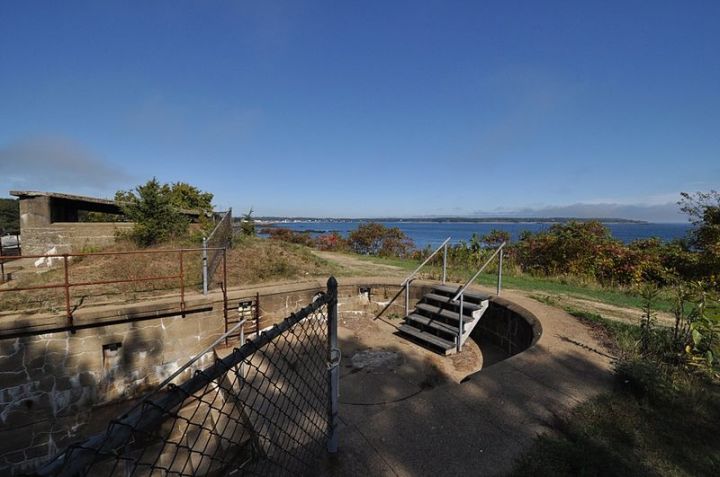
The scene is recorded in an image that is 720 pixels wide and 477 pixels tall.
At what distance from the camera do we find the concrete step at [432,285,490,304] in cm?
639

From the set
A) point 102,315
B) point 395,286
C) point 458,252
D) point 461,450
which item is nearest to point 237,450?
point 461,450

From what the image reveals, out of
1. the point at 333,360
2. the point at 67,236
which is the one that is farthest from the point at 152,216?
the point at 333,360

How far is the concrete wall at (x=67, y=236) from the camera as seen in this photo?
400 inches

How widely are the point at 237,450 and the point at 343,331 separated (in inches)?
129

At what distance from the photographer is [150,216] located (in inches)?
415

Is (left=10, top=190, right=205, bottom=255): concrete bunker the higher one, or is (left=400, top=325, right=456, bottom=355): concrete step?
(left=10, top=190, right=205, bottom=255): concrete bunker

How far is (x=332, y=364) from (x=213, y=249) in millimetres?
5001

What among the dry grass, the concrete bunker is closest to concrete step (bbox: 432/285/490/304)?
the dry grass

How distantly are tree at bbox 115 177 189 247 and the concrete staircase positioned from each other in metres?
8.30

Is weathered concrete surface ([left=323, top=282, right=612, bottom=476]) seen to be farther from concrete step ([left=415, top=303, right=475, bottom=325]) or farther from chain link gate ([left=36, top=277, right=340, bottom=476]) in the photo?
concrete step ([left=415, top=303, right=475, bottom=325])

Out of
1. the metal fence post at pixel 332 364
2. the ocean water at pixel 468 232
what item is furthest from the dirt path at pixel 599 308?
the ocean water at pixel 468 232

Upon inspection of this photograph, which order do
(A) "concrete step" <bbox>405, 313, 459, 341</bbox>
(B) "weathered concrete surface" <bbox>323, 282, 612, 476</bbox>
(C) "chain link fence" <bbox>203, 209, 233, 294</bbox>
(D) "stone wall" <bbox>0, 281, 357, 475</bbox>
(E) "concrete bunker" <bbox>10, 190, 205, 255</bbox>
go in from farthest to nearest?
(E) "concrete bunker" <bbox>10, 190, 205, 255</bbox> → (C) "chain link fence" <bbox>203, 209, 233, 294</bbox> → (A) "concrete step" <bbox>405, 313, 459, 341</bbox> → (D) "stone wall" <bbox>0, 281, 357, 475</bbox> → (B) "weathered concrete surface" <bbox>323, 282, 612, 476</bbox>

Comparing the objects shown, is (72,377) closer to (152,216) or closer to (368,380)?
(368,380)

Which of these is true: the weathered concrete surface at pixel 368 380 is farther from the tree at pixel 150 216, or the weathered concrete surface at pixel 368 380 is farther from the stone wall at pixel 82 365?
the tree at pixel 150 216
